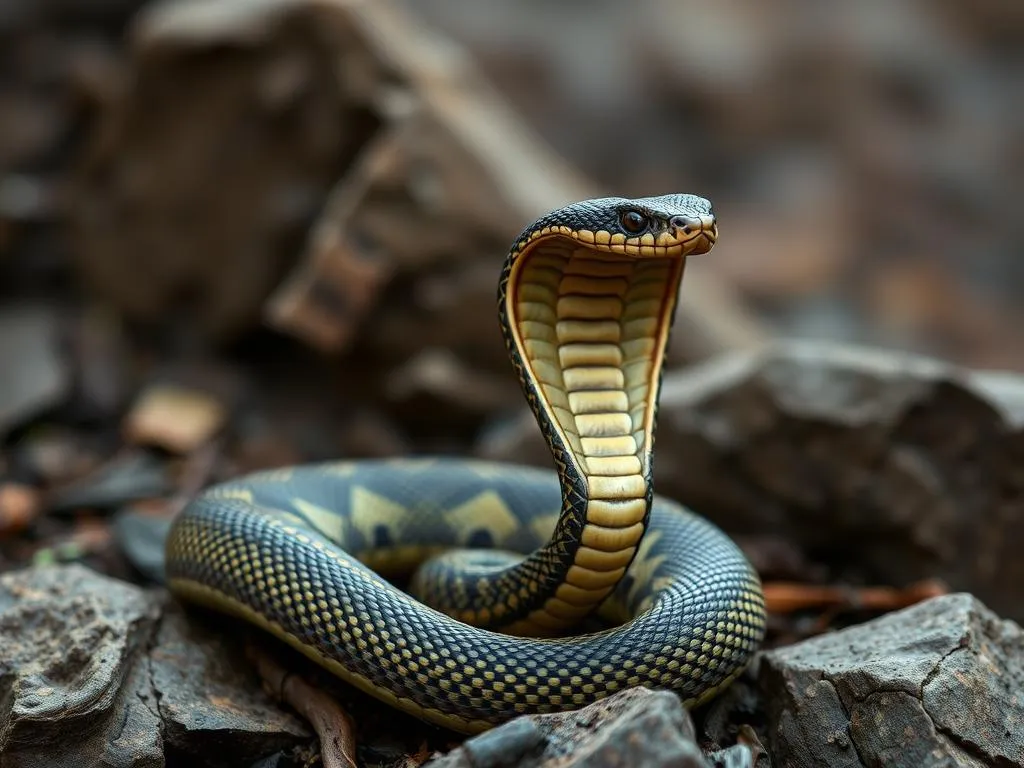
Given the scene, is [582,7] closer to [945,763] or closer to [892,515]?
[892,515]

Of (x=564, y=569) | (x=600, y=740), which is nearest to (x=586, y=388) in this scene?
(x=564, y=569)

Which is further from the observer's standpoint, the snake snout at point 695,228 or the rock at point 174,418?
the rock at point 174,418

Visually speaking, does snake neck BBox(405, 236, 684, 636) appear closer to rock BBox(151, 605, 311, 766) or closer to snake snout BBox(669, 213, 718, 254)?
snake snout BBox(669, 213, 718, 254)

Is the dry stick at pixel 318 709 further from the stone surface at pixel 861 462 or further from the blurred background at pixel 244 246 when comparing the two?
the stone surface at pixel 861 462

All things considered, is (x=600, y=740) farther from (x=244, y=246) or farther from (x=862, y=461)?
(x=244, y=246)

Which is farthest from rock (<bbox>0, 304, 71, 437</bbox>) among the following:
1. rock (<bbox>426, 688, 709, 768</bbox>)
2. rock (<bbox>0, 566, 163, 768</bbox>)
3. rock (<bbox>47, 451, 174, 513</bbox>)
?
rock (<bbox>426, 688, 709, 768</bbox>)

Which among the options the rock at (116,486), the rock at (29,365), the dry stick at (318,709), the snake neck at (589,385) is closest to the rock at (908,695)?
the snake neck at (589,385)

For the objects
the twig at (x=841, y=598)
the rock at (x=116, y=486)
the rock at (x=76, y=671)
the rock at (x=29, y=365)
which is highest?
the rock at (x=76, y=671)
